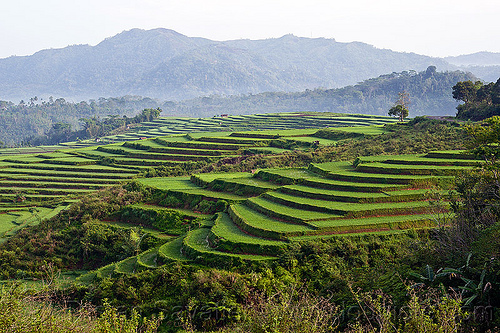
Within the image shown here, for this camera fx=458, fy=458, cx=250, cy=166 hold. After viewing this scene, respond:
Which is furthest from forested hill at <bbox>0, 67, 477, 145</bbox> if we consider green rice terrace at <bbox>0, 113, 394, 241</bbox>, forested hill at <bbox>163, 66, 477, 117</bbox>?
green rice terrace at <bbox>0, 113, 394, 241</bbox>

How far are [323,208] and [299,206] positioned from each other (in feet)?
3.99

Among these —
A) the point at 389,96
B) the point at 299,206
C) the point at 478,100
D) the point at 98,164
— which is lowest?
the point at 98,164

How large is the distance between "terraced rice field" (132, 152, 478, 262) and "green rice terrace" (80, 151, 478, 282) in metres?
0.04

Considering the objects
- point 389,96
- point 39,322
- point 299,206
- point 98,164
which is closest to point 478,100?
point 299,206

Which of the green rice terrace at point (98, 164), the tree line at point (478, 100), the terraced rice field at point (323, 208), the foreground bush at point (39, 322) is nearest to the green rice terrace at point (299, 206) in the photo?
the terraced rice field at point (323, 208)

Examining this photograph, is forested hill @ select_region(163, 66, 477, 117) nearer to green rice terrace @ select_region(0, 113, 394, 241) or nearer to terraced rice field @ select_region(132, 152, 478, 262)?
green rice terrace @ select_region(0, 113, 394, 241)

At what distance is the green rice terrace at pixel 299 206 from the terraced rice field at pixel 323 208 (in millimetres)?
38

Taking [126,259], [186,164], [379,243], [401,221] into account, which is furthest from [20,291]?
[186,164]

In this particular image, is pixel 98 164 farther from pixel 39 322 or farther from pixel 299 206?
pixel 39 322

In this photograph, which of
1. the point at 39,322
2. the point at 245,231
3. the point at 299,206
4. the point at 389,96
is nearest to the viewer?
the point at 39,322

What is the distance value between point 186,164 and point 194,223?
16.3 meters

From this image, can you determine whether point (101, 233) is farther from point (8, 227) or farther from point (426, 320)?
point (426, 320)

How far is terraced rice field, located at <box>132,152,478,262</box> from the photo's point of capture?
56.6 feet

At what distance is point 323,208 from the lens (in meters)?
19.2
